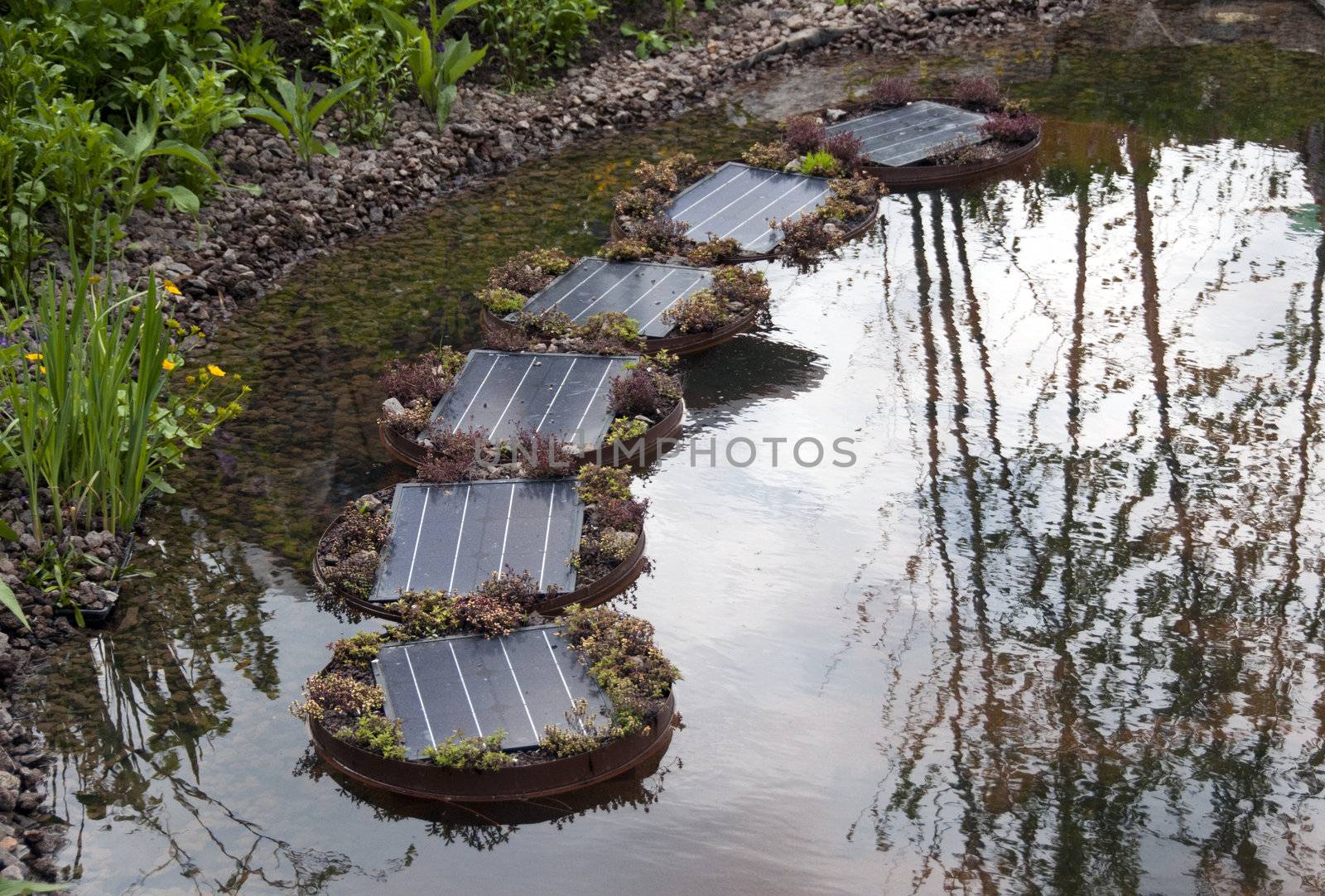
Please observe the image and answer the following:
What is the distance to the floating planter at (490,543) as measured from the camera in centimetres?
603

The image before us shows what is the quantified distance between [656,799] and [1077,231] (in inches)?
250

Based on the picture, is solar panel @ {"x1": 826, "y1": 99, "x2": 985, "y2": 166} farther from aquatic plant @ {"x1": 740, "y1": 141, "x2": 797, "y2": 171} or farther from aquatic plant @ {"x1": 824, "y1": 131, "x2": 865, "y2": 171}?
aquatic plant @ {"x1": 740, "y1": 141, "x2": 797, "y2": 171}

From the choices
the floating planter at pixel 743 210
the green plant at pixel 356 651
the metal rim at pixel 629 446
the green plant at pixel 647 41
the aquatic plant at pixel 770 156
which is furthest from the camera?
the green plant at pixel 647 41

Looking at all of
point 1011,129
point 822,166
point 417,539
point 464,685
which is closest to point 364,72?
point 822,166

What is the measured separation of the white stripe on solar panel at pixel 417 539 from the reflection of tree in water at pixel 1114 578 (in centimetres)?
234

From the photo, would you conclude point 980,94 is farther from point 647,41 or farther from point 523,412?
point 523,412

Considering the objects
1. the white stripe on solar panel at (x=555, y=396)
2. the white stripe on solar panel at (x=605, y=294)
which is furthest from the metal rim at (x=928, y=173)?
the white stripe on solar panel at (x=555, y=396)

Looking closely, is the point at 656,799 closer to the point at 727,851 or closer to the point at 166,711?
the point at 727,851

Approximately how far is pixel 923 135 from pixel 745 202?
2.08 metres

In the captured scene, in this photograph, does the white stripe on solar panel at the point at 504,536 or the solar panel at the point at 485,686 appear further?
the white stripe on solar panel at the point at 504,536

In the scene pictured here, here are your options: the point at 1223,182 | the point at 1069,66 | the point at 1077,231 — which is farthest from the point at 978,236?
the point at 1069,66

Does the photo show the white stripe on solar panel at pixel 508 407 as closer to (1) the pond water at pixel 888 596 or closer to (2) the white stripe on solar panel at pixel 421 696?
(1) the pond water at pixel 888 596

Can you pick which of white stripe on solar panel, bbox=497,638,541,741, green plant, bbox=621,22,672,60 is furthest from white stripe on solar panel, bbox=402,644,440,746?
green plant, bbox=621,22,672,60

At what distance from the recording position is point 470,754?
16.1ft
